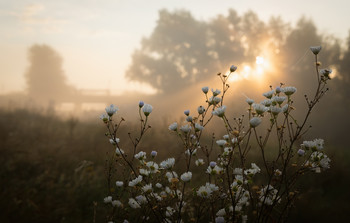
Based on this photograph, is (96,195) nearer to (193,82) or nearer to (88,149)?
(88,149)

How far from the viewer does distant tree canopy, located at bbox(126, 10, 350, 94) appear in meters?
20.9

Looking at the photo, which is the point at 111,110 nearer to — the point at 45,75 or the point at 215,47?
the point at 215,47

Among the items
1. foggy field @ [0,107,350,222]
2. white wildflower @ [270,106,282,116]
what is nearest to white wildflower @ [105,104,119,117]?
white wildflower @ [270,106,282,116]

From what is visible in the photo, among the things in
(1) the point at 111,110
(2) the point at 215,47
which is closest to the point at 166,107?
(2) the point at 215,47

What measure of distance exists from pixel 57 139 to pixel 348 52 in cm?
1970

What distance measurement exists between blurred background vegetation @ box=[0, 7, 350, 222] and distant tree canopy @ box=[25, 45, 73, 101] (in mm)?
144

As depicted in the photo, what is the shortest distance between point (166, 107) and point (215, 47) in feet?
26.0

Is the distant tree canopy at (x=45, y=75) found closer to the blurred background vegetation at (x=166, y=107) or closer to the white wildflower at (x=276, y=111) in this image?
the blurred background vegetation at (x=166, y=107)

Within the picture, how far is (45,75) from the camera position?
136ft

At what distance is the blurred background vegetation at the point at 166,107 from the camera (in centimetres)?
500

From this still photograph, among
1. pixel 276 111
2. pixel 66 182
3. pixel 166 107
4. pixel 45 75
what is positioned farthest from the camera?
pixel 45 75

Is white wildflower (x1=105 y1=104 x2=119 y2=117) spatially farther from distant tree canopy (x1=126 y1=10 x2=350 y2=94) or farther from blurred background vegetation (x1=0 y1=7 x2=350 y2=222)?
distant tree canopy (x1=126 y1=10 x2=350 y2=94)

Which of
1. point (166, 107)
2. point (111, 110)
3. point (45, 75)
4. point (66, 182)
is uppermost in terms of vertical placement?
point (45, 75)

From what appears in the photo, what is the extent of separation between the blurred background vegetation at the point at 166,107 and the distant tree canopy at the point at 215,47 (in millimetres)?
90
